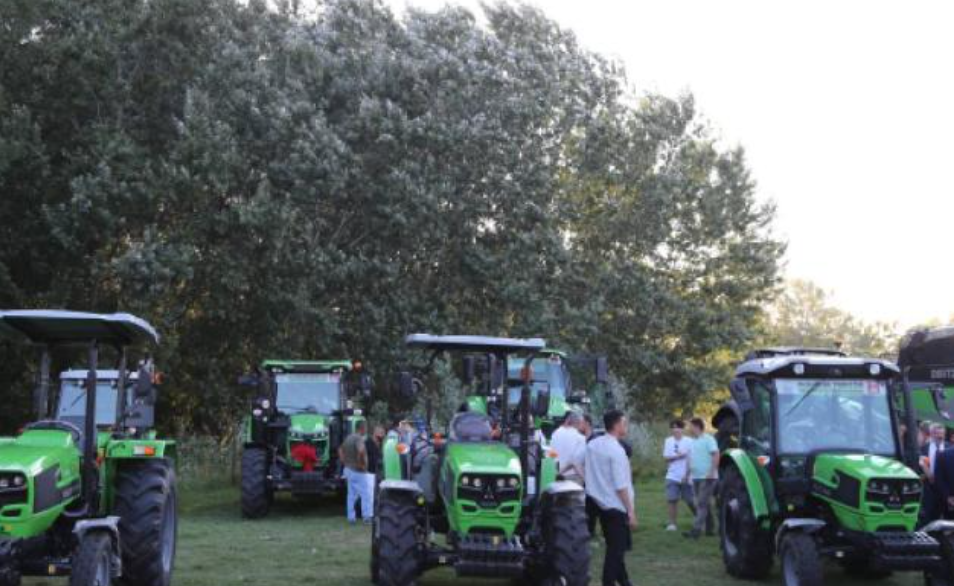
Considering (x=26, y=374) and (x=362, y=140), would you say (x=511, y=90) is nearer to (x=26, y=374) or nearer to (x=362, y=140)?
(x=362, y=140)

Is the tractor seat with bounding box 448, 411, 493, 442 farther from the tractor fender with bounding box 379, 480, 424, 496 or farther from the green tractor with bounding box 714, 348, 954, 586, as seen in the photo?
the green tractor with bounding box 714, 348, 954, 586

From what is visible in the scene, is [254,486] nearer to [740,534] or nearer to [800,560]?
[740,534]

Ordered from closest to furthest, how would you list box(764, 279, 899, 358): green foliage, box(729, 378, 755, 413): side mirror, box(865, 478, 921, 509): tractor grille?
box(865, 478, 921, 509): tractor grille → box(729, 378, 755, 413): side mirror → box(764, 279, 899, 358): green foliage

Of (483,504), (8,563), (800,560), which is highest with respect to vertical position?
(483,504)

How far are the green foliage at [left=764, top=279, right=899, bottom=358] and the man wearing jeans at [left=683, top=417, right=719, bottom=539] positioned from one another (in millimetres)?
56171

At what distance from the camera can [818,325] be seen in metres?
77.8

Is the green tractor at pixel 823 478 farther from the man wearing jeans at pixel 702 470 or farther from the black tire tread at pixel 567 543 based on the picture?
the man wearing jeans at pixel 702 470

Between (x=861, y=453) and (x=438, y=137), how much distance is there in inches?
677

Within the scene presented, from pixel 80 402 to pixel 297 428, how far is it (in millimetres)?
3470

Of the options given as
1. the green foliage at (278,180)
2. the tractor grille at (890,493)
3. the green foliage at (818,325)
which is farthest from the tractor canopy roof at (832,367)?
the green foliage at (818,325)

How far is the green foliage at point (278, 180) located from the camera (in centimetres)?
2578

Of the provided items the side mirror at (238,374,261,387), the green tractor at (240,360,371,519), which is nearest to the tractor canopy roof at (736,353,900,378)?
the green tractor at (240,360,371,519)

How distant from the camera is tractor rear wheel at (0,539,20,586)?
905 centimetres

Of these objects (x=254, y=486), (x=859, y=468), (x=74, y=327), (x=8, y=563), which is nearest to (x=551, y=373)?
(x=254, y=486)
